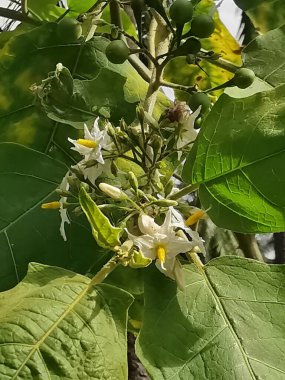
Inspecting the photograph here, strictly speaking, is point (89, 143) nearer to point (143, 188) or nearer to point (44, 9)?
point (143, 188)

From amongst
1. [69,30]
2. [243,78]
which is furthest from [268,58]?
[69,30]

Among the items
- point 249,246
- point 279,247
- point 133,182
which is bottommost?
point 279,247

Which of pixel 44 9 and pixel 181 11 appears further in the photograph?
pixel 44 9

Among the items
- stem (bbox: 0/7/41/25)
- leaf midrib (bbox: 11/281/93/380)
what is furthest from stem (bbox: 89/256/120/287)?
stem (bbox: 0/7/41/25)

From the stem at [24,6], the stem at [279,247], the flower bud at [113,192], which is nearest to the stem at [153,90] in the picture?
the flower bud at [113,192]

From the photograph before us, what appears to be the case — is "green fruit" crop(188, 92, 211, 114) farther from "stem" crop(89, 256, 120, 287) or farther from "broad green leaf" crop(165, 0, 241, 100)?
"broad green leaf" crop(165, 0, 241, 100)

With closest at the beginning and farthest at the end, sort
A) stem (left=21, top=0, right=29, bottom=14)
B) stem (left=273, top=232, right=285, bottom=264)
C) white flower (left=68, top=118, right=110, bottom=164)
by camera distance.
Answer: white flower (left=68, top=118, right=110, bottom=164), stem (left=21, top=0, right=29, bottom=14), stem (left=273, top=232, right=285, bottom=264)
